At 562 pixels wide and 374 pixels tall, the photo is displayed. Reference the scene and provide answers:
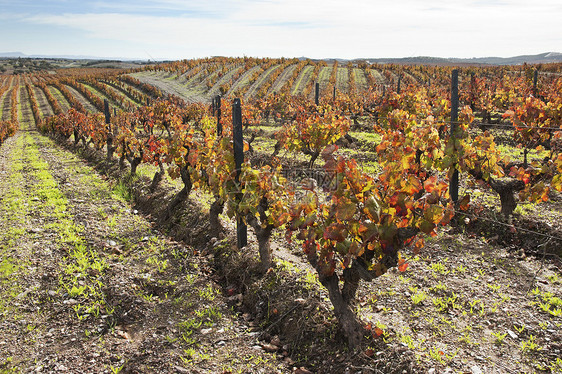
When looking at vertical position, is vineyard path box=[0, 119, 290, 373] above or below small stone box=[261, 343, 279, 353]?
above

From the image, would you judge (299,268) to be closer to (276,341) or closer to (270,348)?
(276,341)

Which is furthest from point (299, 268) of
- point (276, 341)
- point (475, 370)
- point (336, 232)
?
point (475, 370)

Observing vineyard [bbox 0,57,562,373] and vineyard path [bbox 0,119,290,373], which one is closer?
vineyard [bbox 0,57,562,373]

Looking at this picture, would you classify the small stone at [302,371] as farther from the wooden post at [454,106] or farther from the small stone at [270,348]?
the wooden post at [454,106]

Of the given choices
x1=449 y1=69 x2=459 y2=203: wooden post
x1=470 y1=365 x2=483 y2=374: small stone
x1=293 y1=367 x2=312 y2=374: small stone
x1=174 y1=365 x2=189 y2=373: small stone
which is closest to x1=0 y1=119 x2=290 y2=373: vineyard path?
x1=174 y1=365 x2=189 y2=373: small stone

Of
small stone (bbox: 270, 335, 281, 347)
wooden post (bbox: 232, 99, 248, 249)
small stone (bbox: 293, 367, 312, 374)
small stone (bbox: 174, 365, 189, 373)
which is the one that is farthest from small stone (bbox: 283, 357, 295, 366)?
wooden post (bbox: 232, 99, 248, 249)

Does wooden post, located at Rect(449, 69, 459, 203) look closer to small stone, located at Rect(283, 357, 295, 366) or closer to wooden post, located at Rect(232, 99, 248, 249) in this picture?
wooden post, located at Rect(232, 99, 248, 249)

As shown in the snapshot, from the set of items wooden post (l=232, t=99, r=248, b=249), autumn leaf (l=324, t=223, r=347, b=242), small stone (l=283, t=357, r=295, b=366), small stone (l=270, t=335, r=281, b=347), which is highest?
wooden post (l=232, t=99, r=248, b=249)

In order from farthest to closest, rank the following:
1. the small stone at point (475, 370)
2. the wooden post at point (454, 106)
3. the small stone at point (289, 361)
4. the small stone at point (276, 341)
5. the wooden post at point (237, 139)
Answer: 1. the wooden post at point (454, 106)
2. the wooden post at point (237, 139)
3. the small stone at point (276, 341)
4. the small stone at point (289, 361)
5. the small stone at point (475, 370)

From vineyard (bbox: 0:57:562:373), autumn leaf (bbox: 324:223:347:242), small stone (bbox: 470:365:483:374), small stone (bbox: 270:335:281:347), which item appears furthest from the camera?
small stone (bbox: 270:335:281:347)

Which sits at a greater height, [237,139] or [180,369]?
[237,139]

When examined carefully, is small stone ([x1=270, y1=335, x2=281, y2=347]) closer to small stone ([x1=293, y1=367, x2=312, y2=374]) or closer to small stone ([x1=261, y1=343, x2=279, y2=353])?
small stone ([x1=261, y1=343, x2=279, y2=353])

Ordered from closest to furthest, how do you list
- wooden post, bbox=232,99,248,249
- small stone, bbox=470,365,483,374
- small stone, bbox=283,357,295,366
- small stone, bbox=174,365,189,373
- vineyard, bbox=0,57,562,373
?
small stone, bbox=470,365,483,374, vineyard, bbox=0,57,562,373, small stone, bbox=174,365,189,373, small stone, bbox=283,357,295,366, wooden post, bbox=232,99,248,249

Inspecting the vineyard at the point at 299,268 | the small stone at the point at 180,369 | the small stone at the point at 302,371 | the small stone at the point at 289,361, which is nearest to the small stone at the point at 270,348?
the vineyard at the point at 299,268
